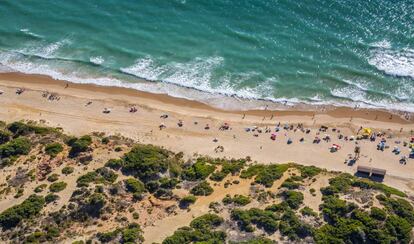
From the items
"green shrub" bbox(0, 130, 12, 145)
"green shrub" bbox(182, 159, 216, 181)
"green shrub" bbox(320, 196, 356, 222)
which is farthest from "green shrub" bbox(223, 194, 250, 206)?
"green shrub" bbox(0, 130, 12, 145)

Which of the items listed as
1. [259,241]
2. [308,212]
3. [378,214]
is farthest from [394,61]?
[259,241]

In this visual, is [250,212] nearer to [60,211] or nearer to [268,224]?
[268,224]

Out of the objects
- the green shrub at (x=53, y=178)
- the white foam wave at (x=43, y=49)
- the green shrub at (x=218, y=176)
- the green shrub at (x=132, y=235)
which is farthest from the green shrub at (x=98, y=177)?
the white foam wave at (x=43, y=49)

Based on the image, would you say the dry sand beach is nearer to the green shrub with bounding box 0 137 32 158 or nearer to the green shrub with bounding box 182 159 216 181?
the green shrub with bounding box 182 159 216 181

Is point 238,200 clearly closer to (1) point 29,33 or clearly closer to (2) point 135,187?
(2) point 135,187

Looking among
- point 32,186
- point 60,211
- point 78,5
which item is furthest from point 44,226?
point 78,5
